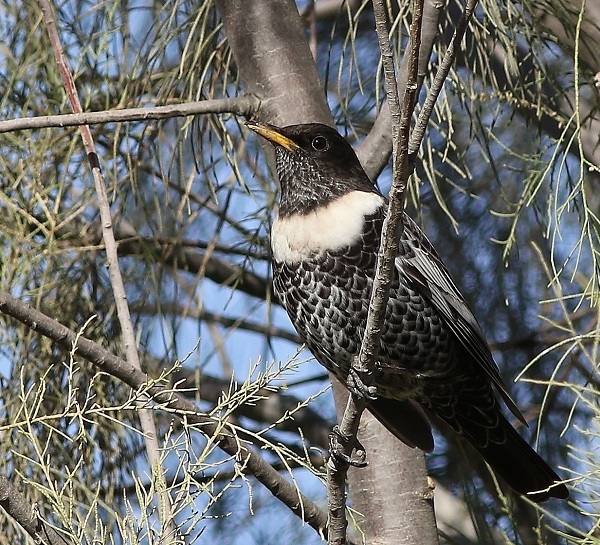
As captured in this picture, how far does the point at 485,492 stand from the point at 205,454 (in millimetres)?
2088

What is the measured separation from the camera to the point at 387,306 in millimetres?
2625

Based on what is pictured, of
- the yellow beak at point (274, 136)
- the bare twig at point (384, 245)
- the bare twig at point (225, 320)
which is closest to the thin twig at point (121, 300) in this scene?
the bare twig at point (384, 245)

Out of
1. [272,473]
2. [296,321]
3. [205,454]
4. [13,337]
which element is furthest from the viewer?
[13,337]

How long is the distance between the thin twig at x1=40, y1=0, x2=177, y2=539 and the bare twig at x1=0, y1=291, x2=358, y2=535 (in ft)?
0.22

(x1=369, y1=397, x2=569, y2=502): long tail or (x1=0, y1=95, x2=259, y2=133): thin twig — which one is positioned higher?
(x1=0, y1=95, x2=259, y2=133): thin twig

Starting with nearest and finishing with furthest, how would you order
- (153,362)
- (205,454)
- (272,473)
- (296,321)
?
(205,454), (272,473), (296,321), (153,362)

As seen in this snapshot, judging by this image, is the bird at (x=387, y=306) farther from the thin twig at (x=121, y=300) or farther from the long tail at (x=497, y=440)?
the thin twig at (x=121, y=300)

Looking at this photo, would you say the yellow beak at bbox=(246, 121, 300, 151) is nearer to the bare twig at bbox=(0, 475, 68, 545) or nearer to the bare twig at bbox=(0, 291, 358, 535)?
the bare twig at bbox=(0, 291, 358, 535)

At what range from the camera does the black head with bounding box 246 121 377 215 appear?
285 centimetres

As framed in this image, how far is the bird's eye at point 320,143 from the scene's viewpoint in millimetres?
2871

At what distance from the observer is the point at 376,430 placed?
9.52 ft

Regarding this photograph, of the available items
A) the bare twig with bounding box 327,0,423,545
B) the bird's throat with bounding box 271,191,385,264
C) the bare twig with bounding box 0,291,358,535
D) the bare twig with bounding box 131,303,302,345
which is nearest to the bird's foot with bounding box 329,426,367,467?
the bare twig with bounding box 327,0,423,545

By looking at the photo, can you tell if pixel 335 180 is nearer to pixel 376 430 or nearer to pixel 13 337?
pixel 376 430

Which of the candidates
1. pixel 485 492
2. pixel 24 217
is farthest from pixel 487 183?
pixel 24 217
